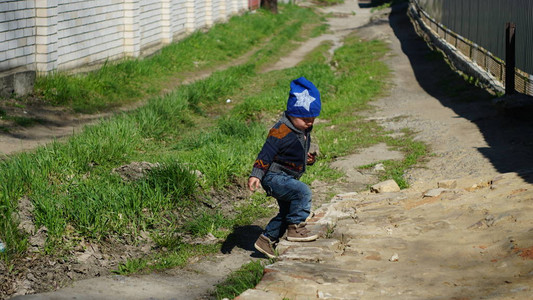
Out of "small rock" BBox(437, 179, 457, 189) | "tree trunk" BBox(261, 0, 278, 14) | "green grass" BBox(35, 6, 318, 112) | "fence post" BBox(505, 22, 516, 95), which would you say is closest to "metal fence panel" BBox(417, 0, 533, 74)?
"fence post" BBox(505, 22, 516, 95)

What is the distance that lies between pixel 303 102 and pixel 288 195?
689mm

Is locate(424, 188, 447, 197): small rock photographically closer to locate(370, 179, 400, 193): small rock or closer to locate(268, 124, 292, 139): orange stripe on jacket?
locate(370, 179, 400, 193): small rock

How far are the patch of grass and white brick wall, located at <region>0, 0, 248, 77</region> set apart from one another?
7.49m

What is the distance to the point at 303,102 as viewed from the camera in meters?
4.81

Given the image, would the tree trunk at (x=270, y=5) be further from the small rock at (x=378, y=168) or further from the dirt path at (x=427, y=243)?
the dirt path at (x=427, y=243)

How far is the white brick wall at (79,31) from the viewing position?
1134cm

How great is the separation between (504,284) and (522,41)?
8221 millimetres

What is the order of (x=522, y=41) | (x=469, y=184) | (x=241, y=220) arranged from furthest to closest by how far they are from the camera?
1. (x=522, y=41)
2. (x=241, y=220)
3. (x=469, y=184)

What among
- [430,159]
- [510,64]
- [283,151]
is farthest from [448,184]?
[510,64]

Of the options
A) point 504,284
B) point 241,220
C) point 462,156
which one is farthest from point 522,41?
Answer: point 504,284

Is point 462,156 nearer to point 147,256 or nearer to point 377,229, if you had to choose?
point 377,229

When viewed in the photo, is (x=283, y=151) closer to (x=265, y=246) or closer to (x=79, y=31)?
(x=265, y=246)

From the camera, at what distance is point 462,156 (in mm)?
8062

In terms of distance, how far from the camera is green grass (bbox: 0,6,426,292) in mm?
5551
